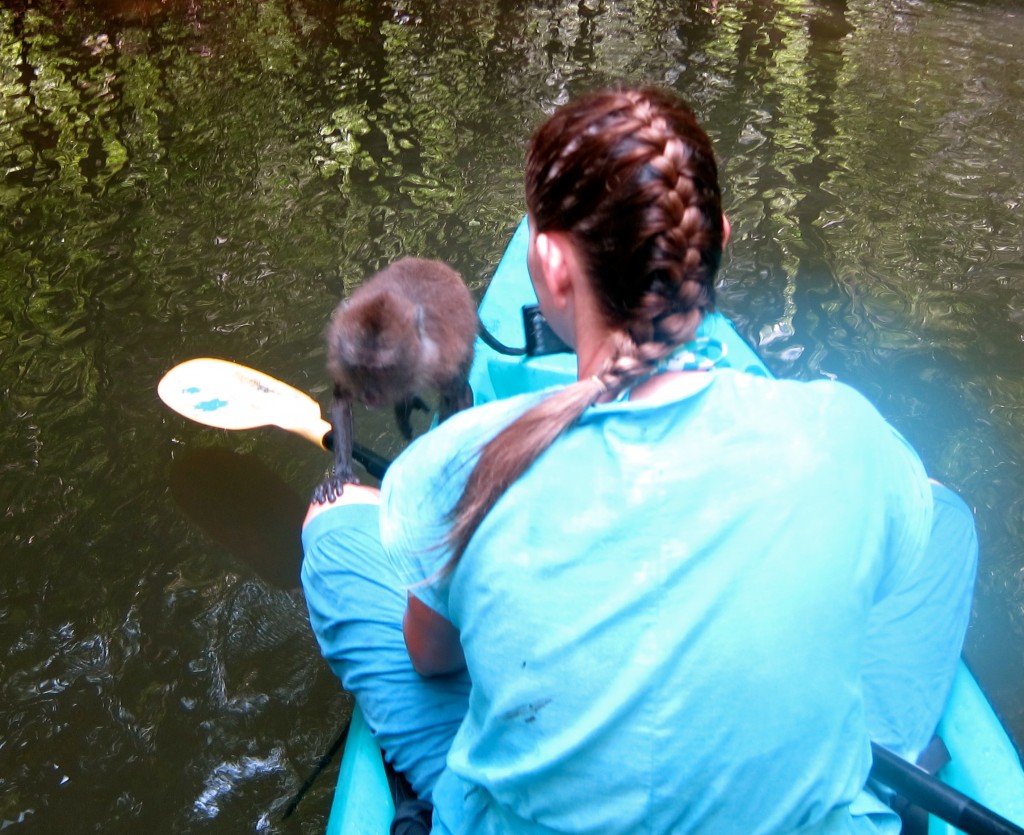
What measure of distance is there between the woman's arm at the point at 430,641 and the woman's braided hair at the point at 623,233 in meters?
0.30

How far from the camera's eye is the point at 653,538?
994 millimetres

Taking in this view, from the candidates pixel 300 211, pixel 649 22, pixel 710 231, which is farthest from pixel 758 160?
pixel 710 231

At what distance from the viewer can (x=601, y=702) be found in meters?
1.02

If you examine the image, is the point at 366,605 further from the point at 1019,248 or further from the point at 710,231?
the point at 1019,248

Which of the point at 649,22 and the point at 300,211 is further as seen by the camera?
the point at 649,22

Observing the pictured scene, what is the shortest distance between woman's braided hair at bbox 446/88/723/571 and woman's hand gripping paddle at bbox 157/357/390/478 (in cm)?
208

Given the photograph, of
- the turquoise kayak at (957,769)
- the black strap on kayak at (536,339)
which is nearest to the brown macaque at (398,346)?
the black strap on kayak at (536,339)

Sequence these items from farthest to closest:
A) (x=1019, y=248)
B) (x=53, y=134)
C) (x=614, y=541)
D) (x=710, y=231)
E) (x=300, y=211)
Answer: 1. (x=53, y=134)
2. (x=300, y=211)
3. (x=1019, y=248)
4. (x=710, y=231)
5. (x=614, y=541)

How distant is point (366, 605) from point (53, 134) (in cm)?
591

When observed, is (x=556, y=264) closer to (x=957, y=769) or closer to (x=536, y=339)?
(x=957, y=769)

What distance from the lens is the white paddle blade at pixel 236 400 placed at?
10.6ft

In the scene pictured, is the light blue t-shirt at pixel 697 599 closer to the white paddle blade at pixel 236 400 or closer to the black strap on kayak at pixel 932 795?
the black strap on kayak at pixel 932 795

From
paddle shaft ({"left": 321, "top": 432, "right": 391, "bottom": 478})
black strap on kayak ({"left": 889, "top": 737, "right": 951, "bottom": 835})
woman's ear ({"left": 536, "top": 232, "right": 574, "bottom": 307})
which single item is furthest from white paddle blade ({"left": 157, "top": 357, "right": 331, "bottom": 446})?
black strap on kayak ({"left": 889, "top": 737, "right": 951, "bottom": 835})

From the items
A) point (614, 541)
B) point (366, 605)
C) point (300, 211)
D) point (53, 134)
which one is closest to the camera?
point (614, 541)
